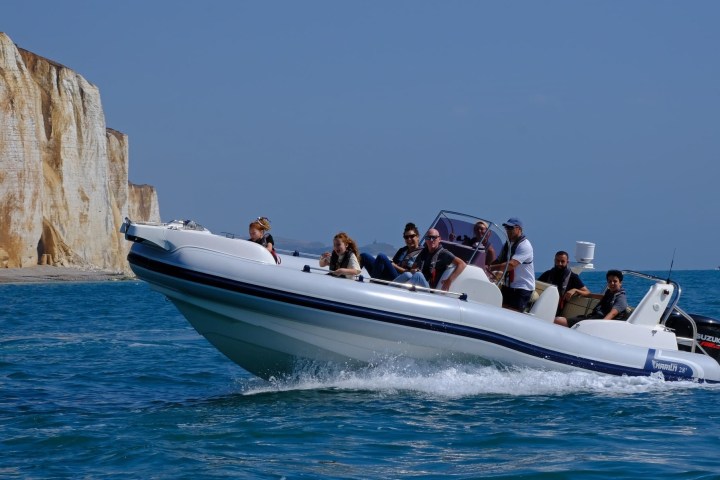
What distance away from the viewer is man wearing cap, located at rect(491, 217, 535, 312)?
375 inches

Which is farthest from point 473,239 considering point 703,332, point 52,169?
point 52,169

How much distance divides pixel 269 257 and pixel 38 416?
→ 7.35 feet

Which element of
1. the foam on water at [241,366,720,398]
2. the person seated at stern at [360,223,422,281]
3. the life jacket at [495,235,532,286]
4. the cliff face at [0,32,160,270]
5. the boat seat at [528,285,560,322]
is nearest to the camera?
the foam on water at [241,366,720,398]

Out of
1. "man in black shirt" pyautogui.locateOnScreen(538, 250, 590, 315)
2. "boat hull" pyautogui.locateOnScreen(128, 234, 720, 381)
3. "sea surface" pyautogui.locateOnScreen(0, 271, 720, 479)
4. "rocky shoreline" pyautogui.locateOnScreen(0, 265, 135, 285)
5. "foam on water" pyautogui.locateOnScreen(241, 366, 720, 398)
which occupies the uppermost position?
"man in black shirt" pyautogui.locateOnScreen(538, 250, 590, 315)

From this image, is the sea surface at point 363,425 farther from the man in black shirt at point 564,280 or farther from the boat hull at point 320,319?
the man in black shirt at point 564,280

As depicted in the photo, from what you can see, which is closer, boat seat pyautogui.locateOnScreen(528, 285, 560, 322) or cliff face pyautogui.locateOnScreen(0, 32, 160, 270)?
boat seat pyautogui.locateOnScreen(528, 285, 560, 322)

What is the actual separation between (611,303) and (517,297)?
1034 mm

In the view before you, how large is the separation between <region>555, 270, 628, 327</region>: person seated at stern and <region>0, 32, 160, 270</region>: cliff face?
40.3 m

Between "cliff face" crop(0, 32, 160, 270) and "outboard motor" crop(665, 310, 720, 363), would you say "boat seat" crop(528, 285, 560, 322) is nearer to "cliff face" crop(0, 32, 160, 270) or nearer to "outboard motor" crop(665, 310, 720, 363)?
"outboard motor" crop(665, 310, 720, 363)

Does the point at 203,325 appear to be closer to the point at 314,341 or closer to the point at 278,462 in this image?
the point at 314,341

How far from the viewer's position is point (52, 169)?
51625mm

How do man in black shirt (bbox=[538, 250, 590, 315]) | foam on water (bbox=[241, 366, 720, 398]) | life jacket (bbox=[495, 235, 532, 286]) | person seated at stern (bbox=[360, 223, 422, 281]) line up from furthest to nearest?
man in black shirt (bbox=[538, 250, 590, 315]) < life jacket (bbox=[495, 235, 532, 286]) < person seated at stern (bbox=[360, 223, 422, 281]) < foam on water (bbox=[241, 366, 720, 398])

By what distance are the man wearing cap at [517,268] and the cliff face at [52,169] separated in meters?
40.2

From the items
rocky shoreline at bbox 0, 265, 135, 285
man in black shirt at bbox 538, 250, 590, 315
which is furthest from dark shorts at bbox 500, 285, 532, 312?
rocky shoreline at bbox 0, 265, 135, 285
